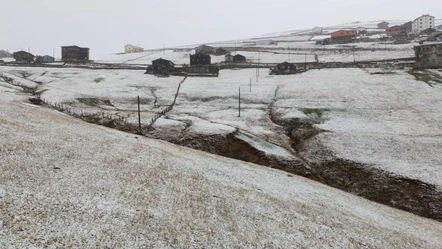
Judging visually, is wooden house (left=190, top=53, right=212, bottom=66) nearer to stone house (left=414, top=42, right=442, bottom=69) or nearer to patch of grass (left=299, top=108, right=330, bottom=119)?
patch of grass (left=299, top=108, right=330, bottom=119)

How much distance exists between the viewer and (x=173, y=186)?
24094mm

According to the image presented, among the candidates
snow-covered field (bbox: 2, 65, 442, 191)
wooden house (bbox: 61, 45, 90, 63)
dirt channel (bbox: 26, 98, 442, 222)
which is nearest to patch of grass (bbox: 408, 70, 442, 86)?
snow-covered field (bbox: 2, 65, 442, 191)

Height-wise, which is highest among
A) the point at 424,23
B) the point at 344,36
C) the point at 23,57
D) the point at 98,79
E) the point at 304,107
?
the point at 424,23

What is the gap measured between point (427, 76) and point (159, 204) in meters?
83.6

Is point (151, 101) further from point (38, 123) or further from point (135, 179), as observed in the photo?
point (135, 179)

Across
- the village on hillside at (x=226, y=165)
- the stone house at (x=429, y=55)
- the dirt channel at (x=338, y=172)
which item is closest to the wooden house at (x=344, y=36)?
the stone house at (x=429, y=55)

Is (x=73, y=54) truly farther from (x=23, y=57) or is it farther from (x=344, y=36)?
(x=344, y=36)

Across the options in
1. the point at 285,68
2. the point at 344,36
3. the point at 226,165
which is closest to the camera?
the point at 226,165

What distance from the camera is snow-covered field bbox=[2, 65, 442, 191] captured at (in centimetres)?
4199

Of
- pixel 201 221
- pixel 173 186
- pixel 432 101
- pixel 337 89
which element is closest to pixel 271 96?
pixel 337 89

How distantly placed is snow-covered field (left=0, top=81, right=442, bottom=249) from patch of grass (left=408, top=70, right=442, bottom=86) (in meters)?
59.5

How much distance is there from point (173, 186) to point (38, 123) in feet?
73.8

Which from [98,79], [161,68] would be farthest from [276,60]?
[98,79]

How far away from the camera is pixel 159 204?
20562mm
